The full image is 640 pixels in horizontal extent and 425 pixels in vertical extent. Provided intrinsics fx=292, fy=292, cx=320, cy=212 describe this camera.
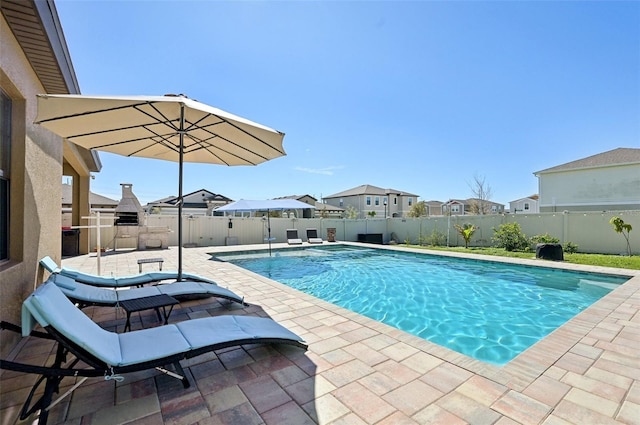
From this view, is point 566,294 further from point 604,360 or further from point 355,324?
point 355,324

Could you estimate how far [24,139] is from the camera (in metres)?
3.52

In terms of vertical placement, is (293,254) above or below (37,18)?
below

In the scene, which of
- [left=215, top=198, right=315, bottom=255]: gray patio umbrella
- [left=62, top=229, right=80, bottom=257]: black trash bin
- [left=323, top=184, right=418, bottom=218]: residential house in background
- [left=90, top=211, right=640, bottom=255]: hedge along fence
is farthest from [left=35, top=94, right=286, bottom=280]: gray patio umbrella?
[left=323, top=184, right=418, bottom=218]: residential house in background

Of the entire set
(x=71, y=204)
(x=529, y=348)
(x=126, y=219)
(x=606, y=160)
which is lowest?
(x=529, y=348)

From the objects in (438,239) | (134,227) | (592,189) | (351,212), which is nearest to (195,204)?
(351,212)

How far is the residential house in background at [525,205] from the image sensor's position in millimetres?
39562

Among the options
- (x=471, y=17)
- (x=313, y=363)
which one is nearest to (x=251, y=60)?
(x=471, y=17)

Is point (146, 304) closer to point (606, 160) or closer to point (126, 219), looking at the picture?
point (126, 219)

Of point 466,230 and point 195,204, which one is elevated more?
point 195,204

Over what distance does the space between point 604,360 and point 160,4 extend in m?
9.38

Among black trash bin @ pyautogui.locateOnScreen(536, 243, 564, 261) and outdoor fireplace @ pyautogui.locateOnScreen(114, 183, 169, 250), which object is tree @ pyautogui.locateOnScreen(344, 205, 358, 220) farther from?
black trash bin @ pyautogui.locateOnScreen(536, 243, 564, 261)

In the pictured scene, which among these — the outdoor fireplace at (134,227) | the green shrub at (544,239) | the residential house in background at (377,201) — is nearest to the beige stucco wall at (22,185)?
the outdoor fireplace at (134,227)

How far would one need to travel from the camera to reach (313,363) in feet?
9.45

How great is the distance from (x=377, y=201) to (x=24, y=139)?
126ft
